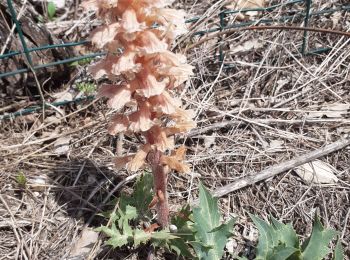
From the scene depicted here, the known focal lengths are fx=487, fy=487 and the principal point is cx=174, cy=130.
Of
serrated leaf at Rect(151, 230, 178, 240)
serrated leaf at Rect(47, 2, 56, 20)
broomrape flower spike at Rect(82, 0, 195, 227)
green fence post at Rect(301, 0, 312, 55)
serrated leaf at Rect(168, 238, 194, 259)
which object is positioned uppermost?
broomrape flower spike at Rect(82, 0, 195, 227)

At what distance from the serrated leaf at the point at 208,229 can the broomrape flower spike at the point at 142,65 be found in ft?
0.99

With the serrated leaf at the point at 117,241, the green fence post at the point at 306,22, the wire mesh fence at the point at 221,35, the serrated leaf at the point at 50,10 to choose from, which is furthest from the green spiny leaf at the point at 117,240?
the serrated leaf at the point at 50,10

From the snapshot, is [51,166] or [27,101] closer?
[51,166]

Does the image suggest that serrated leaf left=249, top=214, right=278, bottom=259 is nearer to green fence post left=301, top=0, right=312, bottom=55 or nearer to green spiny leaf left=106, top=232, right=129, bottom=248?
green spiny leaf left=106, top=232, right=129, bottom=248

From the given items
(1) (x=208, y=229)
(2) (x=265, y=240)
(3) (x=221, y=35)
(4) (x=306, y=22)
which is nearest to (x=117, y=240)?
(1) (x=208, y=229)

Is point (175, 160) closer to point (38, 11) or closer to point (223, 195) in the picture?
point (223, 195)

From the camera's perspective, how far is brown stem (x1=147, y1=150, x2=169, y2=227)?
6.51ft

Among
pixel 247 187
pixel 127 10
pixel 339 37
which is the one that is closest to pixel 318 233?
pixel 247 187

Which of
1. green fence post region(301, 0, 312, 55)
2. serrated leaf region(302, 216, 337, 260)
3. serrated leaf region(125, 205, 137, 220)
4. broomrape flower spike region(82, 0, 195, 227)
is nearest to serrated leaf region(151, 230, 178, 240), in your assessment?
serrated leaf region(125, 205, 137, 220)

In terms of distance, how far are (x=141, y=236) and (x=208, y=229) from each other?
11.7 inches

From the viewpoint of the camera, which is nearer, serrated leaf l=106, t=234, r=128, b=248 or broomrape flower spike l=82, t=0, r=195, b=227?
broomrape flower spike l=82, t=0, r=195, b=227

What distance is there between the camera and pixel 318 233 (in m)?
1.92

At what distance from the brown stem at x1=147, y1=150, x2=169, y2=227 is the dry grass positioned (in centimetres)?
22

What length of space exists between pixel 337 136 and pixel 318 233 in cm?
86
